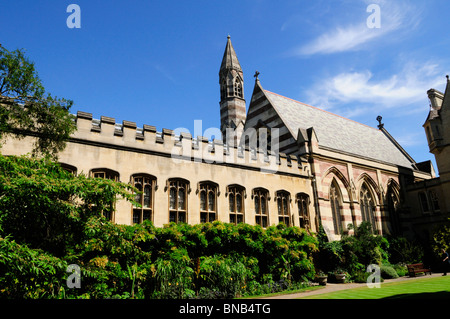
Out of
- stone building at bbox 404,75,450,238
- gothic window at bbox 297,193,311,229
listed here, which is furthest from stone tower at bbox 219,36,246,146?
stone building at bbox 404,75,450,238

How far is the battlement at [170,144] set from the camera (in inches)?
538

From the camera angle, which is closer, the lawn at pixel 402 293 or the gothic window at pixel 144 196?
the lawn at pixel 402 293

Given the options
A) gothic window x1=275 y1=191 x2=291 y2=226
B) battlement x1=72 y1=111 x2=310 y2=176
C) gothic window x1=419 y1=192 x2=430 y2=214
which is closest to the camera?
battlement x1=72 y1=111 x2=310 y2=176

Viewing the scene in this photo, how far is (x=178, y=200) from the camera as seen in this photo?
15.2 metres

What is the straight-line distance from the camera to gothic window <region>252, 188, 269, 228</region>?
1802cm

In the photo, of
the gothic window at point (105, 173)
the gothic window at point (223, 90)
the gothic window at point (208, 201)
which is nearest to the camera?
the gothic window at point (105, 173)

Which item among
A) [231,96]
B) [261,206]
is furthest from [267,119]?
[231,96]

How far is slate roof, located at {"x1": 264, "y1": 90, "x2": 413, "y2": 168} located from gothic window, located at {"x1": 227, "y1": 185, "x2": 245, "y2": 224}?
7.21 metres

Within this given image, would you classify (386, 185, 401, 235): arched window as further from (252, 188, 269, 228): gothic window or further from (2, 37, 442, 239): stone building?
(252, 188, 269, 228): gothic window

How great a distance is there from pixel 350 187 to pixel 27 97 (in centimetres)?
2023

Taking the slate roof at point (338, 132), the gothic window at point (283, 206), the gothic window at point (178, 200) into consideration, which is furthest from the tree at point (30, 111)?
A: the slate roof at point (338, 132)

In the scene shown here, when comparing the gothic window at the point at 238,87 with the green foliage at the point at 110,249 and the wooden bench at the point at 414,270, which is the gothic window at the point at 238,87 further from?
the wooden bench at the point at 414,270

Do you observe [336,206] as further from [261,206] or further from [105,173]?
[105,173]

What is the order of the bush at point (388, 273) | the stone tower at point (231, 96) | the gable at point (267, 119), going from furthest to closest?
the stone tower at point (231, 96) → the gable at point (267, 119) → the bush at point (388, 273)
